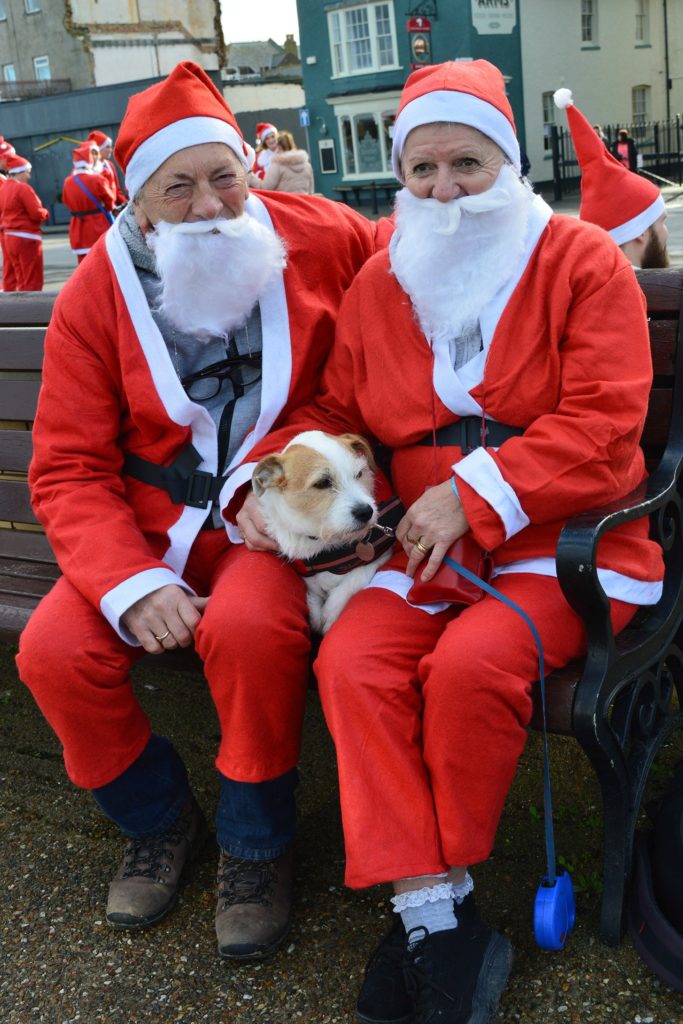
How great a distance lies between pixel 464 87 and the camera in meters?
2.72

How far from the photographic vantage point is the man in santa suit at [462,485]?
2.34m

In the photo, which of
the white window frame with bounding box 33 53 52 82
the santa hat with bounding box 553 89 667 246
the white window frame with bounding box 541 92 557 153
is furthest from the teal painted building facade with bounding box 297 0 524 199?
the santa hat with bounding box 553 89 667 246

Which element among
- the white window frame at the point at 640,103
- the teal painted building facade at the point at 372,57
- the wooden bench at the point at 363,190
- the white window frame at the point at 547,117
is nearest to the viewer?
the teal painted building facade at the point at 372,57

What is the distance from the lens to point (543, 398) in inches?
106

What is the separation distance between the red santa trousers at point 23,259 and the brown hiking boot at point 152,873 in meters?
13.7

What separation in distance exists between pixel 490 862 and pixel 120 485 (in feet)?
4.84

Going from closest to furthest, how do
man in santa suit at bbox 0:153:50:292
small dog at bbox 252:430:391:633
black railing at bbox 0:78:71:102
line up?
small dog at bbox 252:430:391:633 → man in santa suit at bbox 0:153:50:292 → black railing at bbox 0:78:71:102

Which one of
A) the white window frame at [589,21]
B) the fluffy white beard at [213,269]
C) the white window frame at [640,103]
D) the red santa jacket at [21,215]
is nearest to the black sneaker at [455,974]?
the fluffy white beard at [213,269]

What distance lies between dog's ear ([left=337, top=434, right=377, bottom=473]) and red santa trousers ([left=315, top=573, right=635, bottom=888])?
23.7 inches

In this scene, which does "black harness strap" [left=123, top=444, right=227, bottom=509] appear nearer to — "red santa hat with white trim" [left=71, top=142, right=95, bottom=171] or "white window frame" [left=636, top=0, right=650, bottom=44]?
"red santa hat with white trim" [left=71, top=142, right=95, bottom=171]

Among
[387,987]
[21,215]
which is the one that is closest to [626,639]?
[387,987]

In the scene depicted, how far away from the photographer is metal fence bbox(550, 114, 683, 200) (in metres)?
27.4

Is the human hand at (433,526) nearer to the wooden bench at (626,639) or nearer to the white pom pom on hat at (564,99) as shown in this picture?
the wooden bench at (626,639)

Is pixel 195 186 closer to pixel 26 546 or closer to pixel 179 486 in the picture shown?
pixel 179 486
